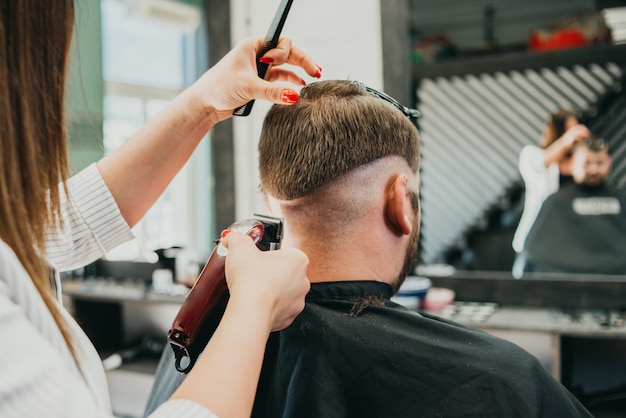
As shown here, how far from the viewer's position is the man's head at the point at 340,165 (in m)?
1.14

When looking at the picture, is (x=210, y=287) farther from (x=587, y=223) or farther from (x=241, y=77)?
(x=587, y=223)

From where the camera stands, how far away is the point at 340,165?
1.13 m

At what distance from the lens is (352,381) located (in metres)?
1.03

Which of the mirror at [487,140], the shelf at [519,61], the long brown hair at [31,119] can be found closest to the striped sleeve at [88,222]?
the long brown hair at [31,119]

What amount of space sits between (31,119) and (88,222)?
0.60 metres

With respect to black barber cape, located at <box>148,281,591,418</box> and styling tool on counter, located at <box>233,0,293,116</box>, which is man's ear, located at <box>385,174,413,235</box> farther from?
styling tool on counter, located at <box>233,0,293,116</box>

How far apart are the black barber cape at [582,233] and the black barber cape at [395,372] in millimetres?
2371

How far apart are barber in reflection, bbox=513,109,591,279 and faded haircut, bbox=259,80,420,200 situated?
2.54m

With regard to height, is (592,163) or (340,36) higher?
(340,36)

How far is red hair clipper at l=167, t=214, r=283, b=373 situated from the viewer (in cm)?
90

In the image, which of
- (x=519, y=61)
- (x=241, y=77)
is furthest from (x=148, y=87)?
(x=241, y=77)

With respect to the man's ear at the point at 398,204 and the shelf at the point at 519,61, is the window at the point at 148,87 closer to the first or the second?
the shelf at the point at 519,61

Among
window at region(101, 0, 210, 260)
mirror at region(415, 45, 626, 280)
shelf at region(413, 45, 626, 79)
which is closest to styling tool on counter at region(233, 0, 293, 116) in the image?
shelf at region(413, 45, 626, 79)

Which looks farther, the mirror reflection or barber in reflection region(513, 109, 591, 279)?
the mirror reflection
